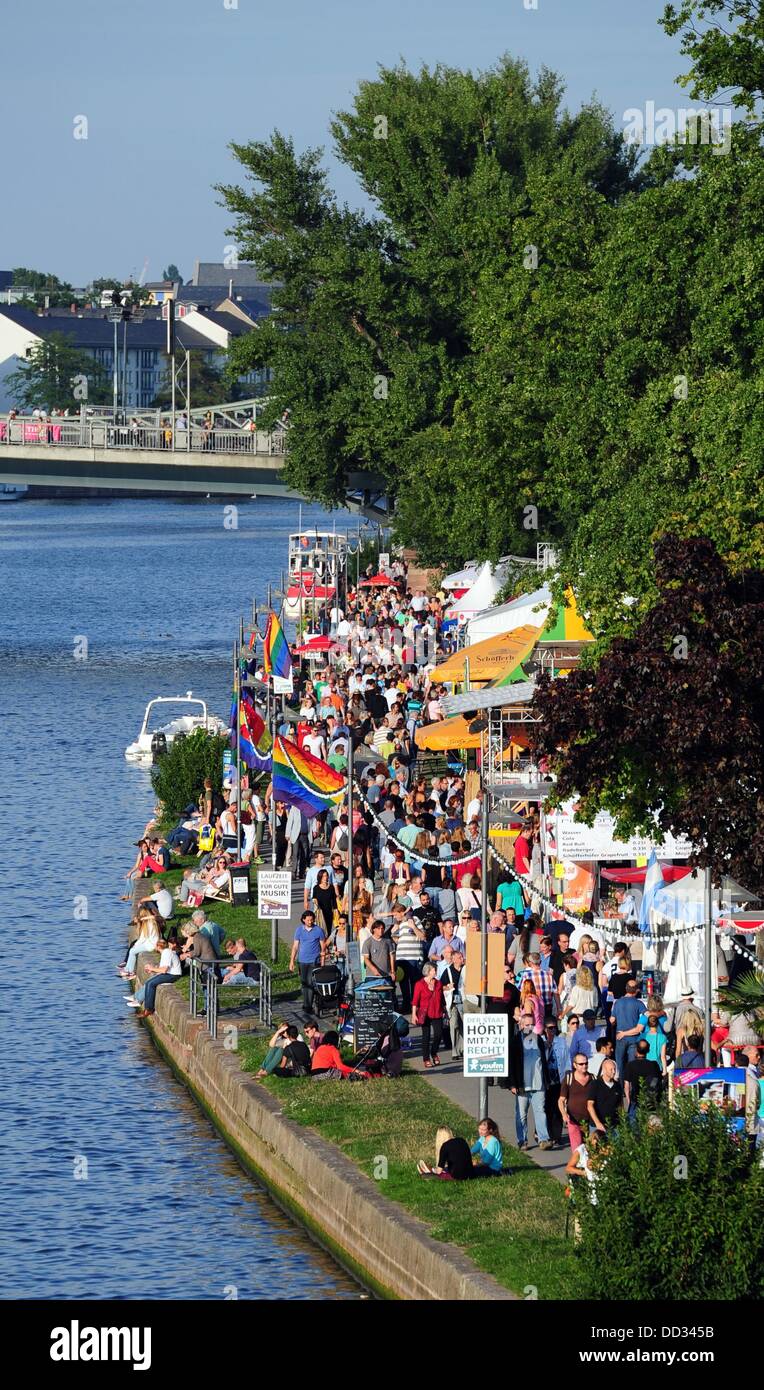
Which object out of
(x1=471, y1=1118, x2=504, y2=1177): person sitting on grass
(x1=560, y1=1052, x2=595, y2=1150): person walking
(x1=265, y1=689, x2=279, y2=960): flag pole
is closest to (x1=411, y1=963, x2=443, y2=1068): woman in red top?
(x1=471, y1=1118, x2=504, y2=1177): person sitting on grass

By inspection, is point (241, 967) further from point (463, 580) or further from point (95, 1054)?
point (463, 580)

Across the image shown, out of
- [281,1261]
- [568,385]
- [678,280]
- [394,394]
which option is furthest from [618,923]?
[394,394]

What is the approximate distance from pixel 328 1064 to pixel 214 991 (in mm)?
2992

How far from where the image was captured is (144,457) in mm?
83625

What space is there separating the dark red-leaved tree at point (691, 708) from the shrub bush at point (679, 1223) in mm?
4366

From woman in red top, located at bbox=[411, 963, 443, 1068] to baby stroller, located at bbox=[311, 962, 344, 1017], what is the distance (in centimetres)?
222

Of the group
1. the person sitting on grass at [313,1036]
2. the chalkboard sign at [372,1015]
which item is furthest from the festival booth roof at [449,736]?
the chalkboard sign at [372,1015]

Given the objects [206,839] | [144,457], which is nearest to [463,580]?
[206,839]

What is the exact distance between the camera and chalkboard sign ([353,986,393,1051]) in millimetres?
23562

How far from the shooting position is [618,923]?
82.7ft

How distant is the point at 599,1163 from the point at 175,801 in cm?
2808

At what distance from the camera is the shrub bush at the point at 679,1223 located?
1498cm
